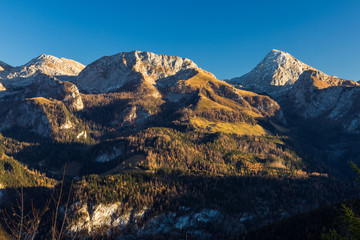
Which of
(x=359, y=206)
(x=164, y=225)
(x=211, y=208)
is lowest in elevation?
(x=164, y=225)

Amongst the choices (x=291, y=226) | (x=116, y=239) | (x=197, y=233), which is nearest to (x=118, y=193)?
(x=116, y=239)

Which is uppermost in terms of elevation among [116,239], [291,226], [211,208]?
[291,226]

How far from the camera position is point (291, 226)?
108 metres

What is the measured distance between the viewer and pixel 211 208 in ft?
615

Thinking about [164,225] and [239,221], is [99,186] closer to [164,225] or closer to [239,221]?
[164,225]

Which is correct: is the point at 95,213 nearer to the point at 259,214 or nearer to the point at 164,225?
the point at 164,225

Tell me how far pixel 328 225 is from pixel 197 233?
98781 millimetres

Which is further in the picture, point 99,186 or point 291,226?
point 99,186

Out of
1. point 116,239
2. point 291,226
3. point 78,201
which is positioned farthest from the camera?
point 78,201

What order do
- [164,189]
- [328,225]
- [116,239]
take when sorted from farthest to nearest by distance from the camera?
1. [164,189]
2. [116,239]
3. [328,225]

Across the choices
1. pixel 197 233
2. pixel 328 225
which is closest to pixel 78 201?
pixel 197 233

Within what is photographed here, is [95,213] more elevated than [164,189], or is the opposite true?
[164,189]

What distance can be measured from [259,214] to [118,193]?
110715mm

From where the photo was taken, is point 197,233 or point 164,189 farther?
point 164,189
